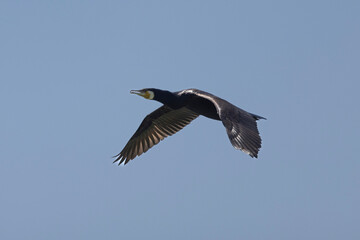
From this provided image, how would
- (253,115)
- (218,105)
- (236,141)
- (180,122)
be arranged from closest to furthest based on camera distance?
(236,141) < (218,105) < (253,115) < (180,122)

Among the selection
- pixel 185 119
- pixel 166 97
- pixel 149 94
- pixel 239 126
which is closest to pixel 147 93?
pixel 149 94

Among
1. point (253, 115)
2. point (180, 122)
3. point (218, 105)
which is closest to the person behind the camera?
point (218, 105)

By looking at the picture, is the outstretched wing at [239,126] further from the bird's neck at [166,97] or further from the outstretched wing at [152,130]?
the outstretched wing at [152,130]

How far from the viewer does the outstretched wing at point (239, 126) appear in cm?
1093

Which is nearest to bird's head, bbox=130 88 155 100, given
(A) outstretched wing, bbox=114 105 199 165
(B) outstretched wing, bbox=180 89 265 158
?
(B) outstretched wing, bbox=180 89 265 158

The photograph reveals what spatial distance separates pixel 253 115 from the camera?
13211mm

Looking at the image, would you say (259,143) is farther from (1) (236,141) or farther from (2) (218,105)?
(2) (218,105)

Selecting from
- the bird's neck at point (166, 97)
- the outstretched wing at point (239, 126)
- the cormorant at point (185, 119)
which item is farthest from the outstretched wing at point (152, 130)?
the outstretched wing at point (239, 126)

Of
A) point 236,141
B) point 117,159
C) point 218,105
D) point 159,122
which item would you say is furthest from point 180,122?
point 236,141

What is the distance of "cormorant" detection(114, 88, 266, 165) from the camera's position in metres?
11.3

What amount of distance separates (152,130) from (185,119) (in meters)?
0.91

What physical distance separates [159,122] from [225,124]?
14.3ft

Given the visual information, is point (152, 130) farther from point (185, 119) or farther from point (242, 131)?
point (242, 131)

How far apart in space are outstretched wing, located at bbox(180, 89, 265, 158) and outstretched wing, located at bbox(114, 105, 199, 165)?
2.65 metres
